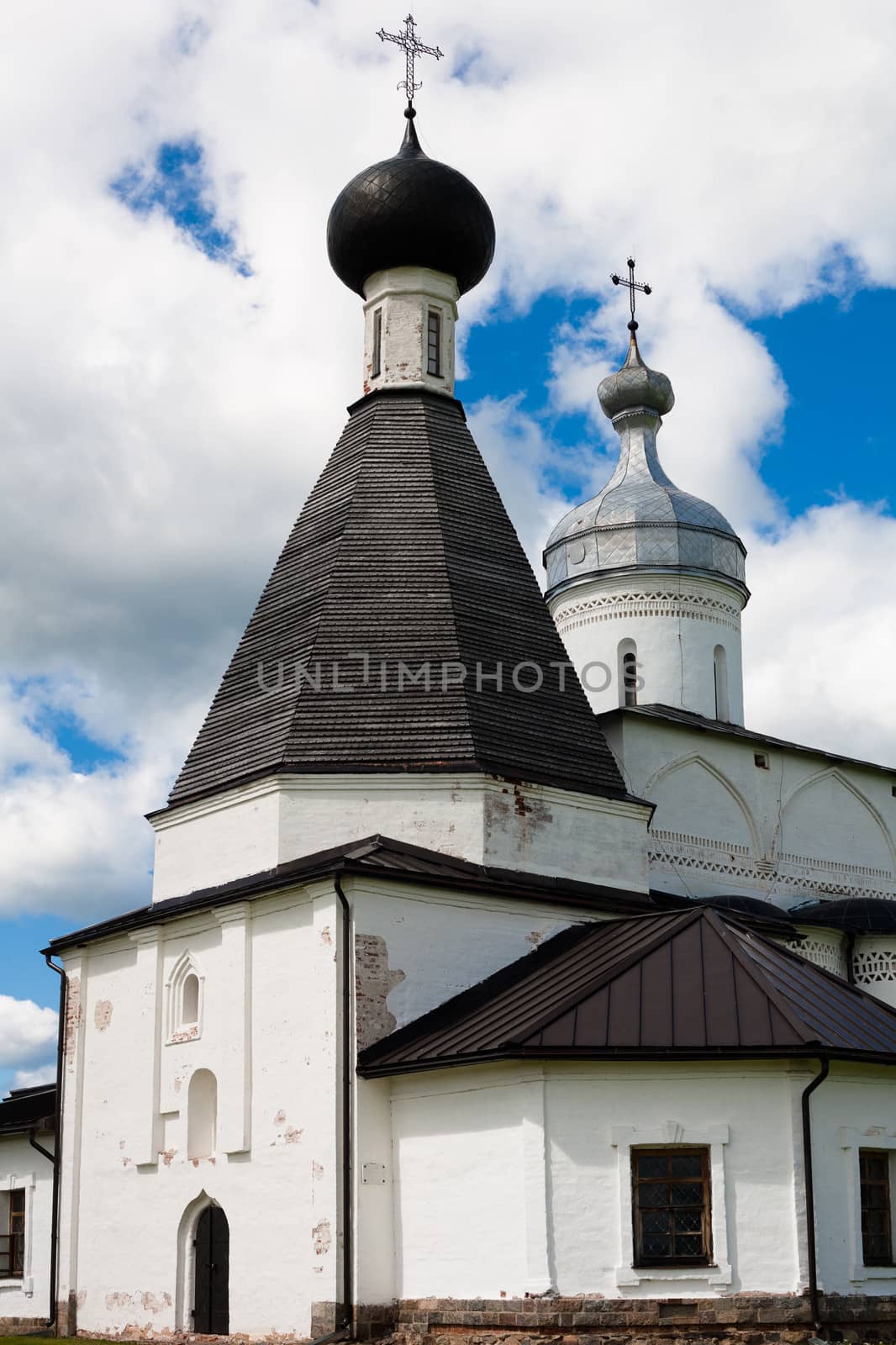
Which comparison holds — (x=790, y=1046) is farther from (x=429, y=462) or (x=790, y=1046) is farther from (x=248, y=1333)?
(x=429, y=462)

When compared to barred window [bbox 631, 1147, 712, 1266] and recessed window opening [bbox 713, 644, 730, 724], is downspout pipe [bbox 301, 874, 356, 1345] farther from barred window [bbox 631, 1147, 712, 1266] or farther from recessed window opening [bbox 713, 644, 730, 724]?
recessed window opening [bbox 713, 644, 730, 724]

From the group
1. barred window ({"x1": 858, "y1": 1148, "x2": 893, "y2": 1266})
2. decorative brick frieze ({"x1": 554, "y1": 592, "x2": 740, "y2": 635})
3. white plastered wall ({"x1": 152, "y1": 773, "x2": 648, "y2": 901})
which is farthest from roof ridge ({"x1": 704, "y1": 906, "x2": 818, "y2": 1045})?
decorative brick frieze ({"x1": 554, "y1": 592, "x2": 740, "y2": 635})

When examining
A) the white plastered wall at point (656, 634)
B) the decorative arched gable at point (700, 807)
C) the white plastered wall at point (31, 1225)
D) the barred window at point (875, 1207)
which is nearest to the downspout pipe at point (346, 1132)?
the barred window at point (875, 1207)

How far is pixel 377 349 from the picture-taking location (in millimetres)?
16406

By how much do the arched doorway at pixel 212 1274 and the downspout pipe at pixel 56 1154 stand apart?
1.96 metres

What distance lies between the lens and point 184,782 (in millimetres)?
13844

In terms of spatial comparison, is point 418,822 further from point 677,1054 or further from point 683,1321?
point 683,1321

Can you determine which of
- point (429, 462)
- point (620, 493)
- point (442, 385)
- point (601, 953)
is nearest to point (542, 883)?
point (601, 953)

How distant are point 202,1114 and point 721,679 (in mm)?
9322

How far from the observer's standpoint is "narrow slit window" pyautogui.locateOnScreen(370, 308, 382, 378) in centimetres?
1633

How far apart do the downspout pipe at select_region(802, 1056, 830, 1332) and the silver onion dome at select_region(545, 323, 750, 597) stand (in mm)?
10191

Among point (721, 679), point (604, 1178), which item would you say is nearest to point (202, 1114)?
→ point (604, 1178)

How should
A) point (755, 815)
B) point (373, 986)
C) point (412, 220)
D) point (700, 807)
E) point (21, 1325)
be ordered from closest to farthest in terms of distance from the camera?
point (373, 986) → point (21, 1325) → point (412, 220) → point (700, 807) → point (755, 815)

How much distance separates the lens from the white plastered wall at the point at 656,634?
19.2 metres
